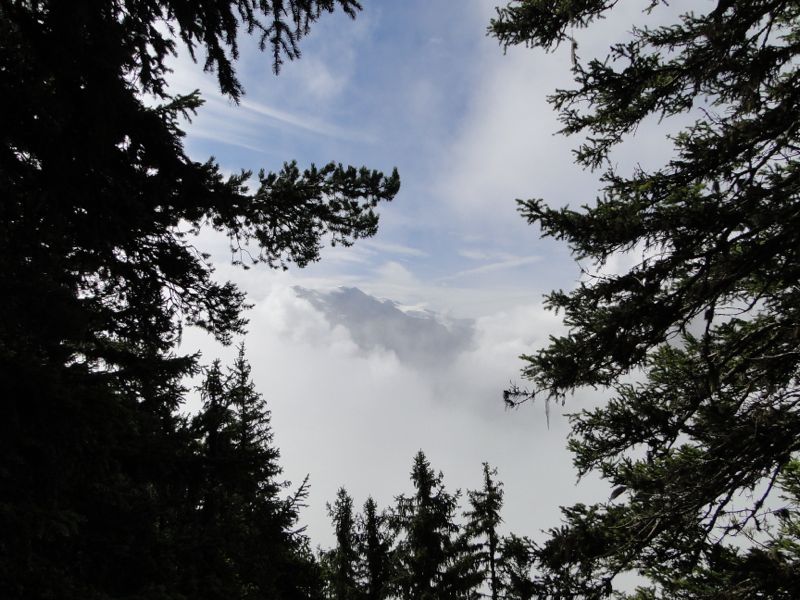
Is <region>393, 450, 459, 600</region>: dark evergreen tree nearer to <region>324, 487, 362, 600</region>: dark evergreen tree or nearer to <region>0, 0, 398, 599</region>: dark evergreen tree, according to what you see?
<region>324, 487, 362, 600</region>: dark evergreen tree

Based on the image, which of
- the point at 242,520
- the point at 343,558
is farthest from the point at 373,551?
the point at 242,520

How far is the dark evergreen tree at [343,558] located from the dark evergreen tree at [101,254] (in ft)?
56.5

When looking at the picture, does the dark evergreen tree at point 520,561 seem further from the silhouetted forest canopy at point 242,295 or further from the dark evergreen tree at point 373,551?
the dark evergreen tree at point 373,551

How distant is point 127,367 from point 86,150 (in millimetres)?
3236

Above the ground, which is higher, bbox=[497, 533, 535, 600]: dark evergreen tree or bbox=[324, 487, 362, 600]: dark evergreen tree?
bbox=[324, 487, 362, 600]: dark evergreen tree

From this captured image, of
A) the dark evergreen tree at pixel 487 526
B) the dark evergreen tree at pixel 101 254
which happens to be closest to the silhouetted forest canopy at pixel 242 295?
the dark evergreen tree at pixel 101 254

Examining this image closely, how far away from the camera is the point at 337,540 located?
23438 millimetres

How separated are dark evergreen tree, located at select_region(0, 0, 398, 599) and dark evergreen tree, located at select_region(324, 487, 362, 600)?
1721 centimetres

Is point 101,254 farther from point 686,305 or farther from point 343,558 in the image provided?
point 343,558

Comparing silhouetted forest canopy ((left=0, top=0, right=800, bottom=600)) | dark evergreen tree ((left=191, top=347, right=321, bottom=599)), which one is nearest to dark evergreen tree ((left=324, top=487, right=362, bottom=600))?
dark evergreen tree ((left=191, top=347, right=321, bottom=599))

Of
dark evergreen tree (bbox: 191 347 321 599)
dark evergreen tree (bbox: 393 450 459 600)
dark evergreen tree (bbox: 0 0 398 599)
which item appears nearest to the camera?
dark evergreen tree (bbox: 0 0 398 599)

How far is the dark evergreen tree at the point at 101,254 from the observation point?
3.82 m

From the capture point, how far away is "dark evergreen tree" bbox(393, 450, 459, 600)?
56.7ft

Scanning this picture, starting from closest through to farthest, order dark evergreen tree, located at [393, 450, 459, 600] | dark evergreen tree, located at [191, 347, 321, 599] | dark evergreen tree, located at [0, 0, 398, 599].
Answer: dark evergreen tree, located at [0, 0, 398, 599] < dark evergreen tree, located at [191, 347, 321, 599] < dark evergreen tree, located at [393, 450, 459, 600]
